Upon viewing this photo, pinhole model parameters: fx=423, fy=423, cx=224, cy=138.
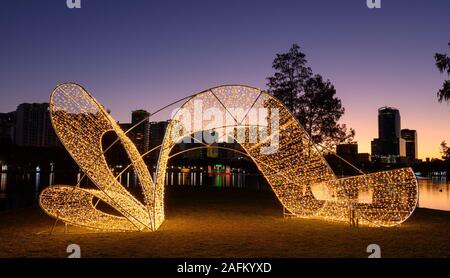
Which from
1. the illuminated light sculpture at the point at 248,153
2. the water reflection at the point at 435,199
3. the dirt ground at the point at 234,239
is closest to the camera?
the dirt ground at the point at 234,239

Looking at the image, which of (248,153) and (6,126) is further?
(6,126)

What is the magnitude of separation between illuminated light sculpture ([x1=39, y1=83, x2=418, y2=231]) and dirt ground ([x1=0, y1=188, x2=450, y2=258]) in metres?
0.55

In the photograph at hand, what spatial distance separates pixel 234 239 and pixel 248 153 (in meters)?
3.84

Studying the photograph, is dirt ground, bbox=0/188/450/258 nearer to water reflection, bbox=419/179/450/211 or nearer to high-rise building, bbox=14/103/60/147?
water reflection, bbox=419/179/450/211

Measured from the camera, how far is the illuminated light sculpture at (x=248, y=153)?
10602 mm

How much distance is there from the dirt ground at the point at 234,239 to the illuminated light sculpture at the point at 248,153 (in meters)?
0.55

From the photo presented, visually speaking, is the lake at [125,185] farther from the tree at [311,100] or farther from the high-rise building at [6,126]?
the high-rise building at [6,126]

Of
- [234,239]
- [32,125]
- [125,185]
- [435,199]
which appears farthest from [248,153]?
[32,125]

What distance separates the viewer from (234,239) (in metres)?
9.92

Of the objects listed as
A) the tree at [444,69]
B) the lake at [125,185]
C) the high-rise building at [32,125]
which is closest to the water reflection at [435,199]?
the lake at [125,185]

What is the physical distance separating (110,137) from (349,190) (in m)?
55.1

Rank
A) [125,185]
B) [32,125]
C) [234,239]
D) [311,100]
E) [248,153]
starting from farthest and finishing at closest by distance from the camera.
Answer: [32,125]
[125,185]
[311,100]
[248,153]
[234,239]

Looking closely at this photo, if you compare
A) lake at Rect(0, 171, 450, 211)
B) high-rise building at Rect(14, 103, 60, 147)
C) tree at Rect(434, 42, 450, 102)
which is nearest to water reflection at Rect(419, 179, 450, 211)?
lake at Rect(0, 171, 450, 211)

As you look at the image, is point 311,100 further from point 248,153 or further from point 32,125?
point 32,125
